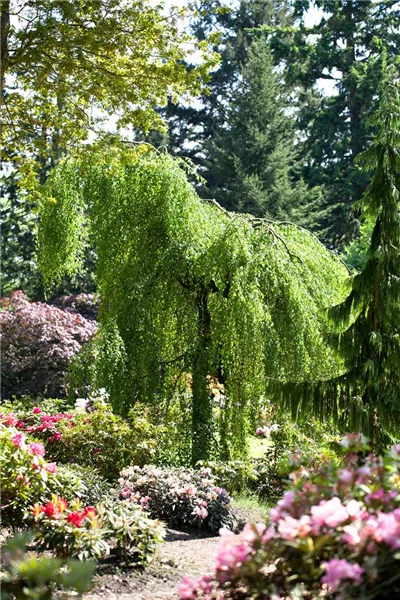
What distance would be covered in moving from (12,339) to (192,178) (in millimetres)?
12316

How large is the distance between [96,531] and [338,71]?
73.8 feet

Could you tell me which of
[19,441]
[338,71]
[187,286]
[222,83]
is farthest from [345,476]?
[222,83]

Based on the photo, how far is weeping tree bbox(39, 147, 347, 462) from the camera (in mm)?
6555

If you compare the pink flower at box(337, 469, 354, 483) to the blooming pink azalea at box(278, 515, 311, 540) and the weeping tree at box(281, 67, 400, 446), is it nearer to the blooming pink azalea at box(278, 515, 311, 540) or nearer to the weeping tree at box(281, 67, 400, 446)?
the blooming pink azalea at box(278, 515, 311, 540)

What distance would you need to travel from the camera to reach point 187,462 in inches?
275

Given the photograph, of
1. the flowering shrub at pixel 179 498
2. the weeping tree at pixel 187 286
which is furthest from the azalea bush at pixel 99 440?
the flowering shrub at pixel 179 498

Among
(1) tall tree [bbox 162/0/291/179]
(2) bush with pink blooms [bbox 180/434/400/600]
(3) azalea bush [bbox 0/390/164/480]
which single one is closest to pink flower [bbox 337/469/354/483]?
(2) bush with pink blooms [bbox 180/434/400/600]

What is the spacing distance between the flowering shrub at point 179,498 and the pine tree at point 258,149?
48.7 ft

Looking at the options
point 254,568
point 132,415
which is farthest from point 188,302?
point 254,568

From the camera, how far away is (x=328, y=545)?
2148 mm

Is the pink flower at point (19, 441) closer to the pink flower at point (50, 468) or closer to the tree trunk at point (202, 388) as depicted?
the pink flower at point (50, 468)

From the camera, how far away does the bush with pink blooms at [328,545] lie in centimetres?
193

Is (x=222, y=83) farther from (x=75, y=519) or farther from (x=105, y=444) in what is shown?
(x=75, y=519)

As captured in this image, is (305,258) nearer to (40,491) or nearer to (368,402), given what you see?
(368,402)
